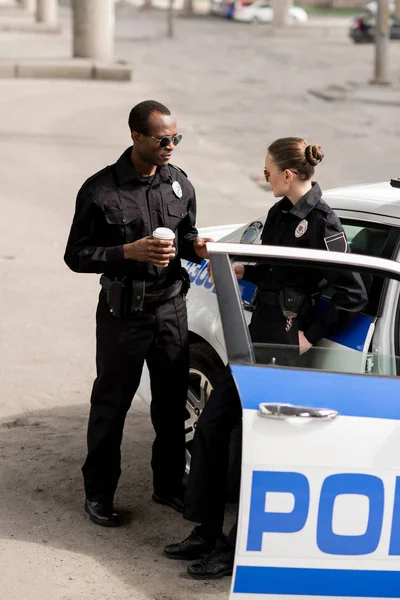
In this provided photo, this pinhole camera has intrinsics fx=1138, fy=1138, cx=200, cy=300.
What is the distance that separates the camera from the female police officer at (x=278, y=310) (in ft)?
14.1

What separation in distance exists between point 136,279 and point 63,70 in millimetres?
18587

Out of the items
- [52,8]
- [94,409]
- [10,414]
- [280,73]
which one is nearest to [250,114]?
[280,73]

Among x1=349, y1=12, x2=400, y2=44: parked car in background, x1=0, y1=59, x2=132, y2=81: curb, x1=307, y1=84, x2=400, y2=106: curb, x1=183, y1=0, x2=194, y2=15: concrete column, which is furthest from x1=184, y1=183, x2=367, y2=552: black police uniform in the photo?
x1=183, y1=0, x2=194, y2=15: concrete column

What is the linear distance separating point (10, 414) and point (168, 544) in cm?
188

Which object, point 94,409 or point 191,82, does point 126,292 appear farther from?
point 191,82

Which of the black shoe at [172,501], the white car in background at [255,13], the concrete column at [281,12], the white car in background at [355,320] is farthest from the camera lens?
the white car in background at [255,13]

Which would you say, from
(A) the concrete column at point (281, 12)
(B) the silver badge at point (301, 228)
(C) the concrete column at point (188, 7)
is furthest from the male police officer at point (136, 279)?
(C) the concrete column at point (188, 7)

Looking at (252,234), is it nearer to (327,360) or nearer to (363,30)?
(327,360)

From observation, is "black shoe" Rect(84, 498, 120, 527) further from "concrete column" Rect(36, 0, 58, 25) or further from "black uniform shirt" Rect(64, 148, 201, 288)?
"concrete column" Rect(36, 0, 58, 25)

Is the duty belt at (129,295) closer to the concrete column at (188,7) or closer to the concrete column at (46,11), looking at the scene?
the concrete column at (46,11)

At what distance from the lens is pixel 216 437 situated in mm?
Answer: 4312

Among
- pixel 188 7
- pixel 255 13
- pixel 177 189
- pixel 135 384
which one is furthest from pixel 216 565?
pixel 188 7

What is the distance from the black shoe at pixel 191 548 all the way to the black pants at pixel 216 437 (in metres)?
0.16

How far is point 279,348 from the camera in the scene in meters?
3.94
